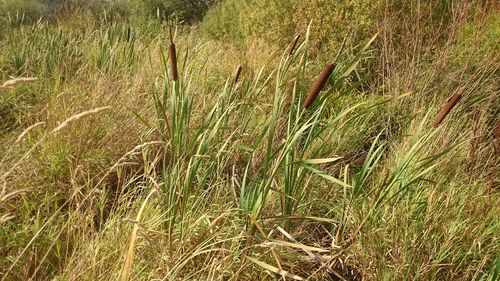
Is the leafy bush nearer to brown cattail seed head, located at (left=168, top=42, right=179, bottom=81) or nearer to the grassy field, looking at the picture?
the grassy field

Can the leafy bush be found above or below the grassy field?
above

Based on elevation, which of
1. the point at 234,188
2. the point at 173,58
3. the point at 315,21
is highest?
the point at 173,58

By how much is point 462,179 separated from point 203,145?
1.33m

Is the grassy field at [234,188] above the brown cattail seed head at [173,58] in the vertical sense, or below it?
below

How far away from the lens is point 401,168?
5.44 feet

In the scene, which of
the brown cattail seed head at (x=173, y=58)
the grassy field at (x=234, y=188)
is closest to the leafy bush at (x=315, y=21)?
the grassy field at (x=234, y=188)

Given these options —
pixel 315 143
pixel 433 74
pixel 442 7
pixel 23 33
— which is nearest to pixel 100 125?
pixel 315 143

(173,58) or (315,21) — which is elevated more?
(173,58)

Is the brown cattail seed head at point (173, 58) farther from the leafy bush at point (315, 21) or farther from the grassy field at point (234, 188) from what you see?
the leafy bush at point (315, 21)

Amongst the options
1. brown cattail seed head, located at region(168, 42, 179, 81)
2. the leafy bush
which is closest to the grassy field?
brown cattail seed head, located at region(168, 42, 179, 81)

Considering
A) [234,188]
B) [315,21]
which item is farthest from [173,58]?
[315,21]

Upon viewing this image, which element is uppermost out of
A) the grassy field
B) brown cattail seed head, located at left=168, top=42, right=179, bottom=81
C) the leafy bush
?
brown cattail seed head, located at left=168, top=42, right=179, bottom=81

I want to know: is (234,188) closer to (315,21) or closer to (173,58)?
(173,58)

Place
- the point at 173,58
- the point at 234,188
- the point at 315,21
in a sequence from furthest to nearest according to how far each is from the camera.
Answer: the point at 315,21
the point at 234,188
the point at 173,58
